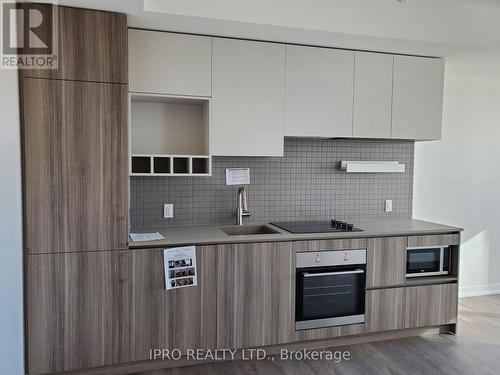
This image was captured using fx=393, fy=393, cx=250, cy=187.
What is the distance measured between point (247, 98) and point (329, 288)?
1532mm

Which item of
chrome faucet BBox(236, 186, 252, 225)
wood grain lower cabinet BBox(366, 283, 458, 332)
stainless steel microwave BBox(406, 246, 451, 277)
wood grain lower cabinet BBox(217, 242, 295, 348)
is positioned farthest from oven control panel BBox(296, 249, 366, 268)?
chrome faucet BBox(236, 186, 252, 225)

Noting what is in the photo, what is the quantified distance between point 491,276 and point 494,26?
8.58 ft

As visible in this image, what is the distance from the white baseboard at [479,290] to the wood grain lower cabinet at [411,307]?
1.06 meters

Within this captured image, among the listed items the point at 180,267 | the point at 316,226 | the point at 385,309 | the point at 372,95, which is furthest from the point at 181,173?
the point at 385,309

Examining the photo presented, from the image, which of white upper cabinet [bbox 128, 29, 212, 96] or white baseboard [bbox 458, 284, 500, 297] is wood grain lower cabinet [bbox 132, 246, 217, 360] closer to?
white upper cabinet [bbox 128, 29, 212, 96]

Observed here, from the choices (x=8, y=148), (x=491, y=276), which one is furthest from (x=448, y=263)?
(x=8, y=148)

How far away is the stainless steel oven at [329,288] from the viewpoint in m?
2.85

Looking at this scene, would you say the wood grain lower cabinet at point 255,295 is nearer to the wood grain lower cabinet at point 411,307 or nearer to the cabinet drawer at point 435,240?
the wood grain lower cabinet at point 411,307

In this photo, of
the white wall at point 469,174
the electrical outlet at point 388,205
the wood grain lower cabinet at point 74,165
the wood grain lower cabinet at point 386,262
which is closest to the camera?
the wood grain lower cabinet at point 74,165

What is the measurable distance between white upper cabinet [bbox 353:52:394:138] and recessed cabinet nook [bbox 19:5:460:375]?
0.01m

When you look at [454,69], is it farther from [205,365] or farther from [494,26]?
[205,365]

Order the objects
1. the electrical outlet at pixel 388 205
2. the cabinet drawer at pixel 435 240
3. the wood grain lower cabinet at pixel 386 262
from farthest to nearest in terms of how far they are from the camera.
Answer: the electrical outlet at pixel 388 205, the cabinet drawer at pixel 435 240, the wood grain lower cabinet at pixel 386 262

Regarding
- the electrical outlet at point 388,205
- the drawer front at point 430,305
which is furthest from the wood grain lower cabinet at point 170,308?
the electrical outlet at point 388,205

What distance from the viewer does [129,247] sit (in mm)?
2498
